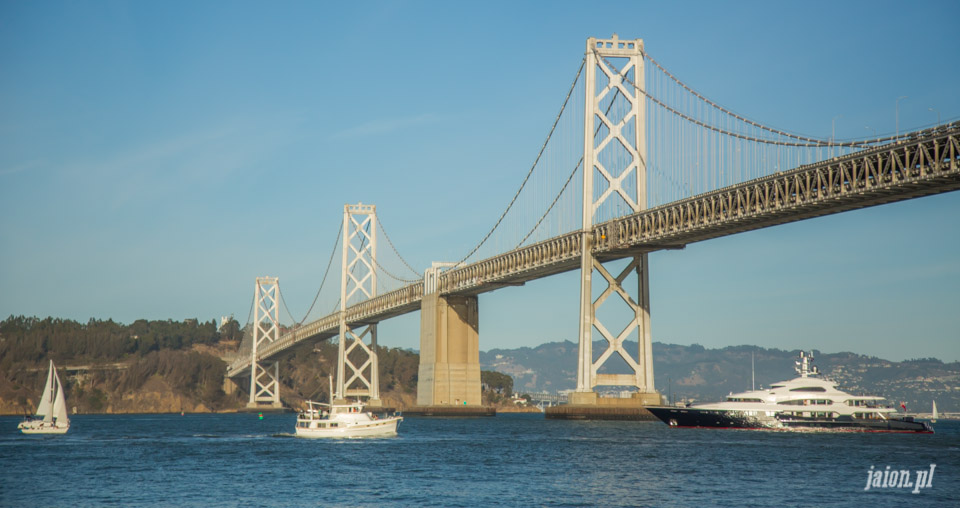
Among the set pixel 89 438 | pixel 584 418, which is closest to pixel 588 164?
pixel 584 418

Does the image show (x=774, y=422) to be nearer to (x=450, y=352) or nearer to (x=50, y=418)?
(x=450, y=352)

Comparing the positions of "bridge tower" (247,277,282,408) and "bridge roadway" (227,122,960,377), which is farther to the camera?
"bridge tower" (247,277,282,408)

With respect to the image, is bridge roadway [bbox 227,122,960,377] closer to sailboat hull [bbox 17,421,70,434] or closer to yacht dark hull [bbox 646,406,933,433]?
yacht dark hull [bbox 646,406,933,433]

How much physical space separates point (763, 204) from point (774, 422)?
14.1 meters

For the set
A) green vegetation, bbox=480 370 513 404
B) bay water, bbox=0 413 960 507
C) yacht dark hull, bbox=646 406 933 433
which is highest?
green vegetation, bbox=480 370 513 404

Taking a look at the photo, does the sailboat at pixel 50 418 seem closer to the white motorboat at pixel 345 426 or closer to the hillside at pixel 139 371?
the white motorboat at pixel 345 426

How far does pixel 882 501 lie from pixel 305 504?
50.9 ft

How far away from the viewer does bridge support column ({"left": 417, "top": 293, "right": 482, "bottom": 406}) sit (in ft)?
285

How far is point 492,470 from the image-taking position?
3841 centimetres

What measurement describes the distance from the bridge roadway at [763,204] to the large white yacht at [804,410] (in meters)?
9.28

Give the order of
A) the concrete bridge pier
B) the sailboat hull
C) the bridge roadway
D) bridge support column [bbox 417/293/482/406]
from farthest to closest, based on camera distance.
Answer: bridge support column [bbox 417/293/482/406] < the concrete bridge pier < the sailboat hull < the bridge roadway

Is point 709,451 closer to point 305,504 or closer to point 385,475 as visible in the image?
point 385,475

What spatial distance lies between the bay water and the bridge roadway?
10.2 m

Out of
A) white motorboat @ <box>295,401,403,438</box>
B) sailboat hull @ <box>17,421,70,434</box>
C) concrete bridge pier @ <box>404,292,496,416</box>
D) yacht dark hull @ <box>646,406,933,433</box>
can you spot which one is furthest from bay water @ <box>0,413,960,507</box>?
concrete bridge pier @ <box>404,292,496,416</box>
